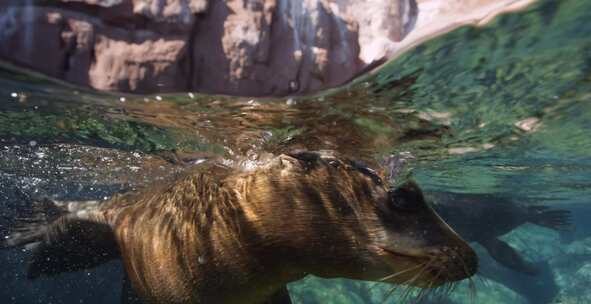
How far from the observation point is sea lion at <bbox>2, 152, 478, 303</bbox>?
3.43m

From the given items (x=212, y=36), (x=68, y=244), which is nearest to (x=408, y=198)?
(x=212, y=36)

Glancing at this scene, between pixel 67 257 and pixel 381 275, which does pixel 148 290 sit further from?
pixel 67 257

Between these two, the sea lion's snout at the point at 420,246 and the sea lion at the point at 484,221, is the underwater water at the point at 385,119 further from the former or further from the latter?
the sea lion at the point at 484,221

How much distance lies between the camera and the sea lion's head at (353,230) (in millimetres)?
3332

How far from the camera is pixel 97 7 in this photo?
10.5ft

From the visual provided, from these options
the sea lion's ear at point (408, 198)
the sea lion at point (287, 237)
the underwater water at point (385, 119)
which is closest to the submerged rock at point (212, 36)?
the underwater water at point (385, 119)

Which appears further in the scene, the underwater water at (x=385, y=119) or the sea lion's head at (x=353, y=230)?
the underwater water at (x=385, y=119)

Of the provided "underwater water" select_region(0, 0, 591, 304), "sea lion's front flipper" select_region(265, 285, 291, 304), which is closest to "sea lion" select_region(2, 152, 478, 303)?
"underwater water" select_region(0, 0, 591, 304)

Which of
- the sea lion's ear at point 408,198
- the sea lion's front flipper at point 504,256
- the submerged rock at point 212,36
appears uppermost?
the submerged rock at point 212,36

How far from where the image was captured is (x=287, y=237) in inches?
144

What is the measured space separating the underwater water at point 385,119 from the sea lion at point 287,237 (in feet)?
1.14

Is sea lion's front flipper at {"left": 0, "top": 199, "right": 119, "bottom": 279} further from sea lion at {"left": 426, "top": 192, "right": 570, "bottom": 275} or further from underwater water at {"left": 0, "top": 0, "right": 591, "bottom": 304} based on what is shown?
sea lion at {"left": 426, "top": 192, "right": 570, "bottom": 275}

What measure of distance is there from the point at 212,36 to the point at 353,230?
86.5 inches

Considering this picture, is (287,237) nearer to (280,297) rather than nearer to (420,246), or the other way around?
(420,246)
